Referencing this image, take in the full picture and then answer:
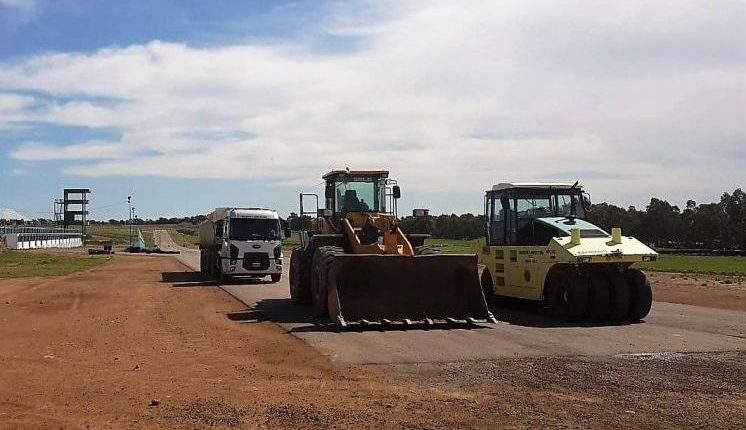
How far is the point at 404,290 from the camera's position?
50.3 feet

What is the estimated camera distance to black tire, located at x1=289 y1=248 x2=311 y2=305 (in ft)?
62.5

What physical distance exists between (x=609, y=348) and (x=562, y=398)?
4.04 m

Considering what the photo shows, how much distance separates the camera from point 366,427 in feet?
24.2

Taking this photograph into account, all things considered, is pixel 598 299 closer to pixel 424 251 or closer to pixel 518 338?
pixel 518 338

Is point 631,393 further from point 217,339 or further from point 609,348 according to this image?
point 217,339

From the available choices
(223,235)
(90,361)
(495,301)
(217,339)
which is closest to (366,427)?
(90,361)

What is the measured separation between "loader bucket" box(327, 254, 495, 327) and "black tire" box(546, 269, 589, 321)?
1762 millimetres

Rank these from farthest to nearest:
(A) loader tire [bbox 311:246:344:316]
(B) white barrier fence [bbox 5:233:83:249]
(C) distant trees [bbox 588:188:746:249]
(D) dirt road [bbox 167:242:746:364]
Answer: (C) distant trees [bbox 588:188:746:249] < (B) white barrier fence [bbox 5:233:83:249] < (A) loader tire [bbox 311:246:344:316] < (D) dirt road [bbox 167:242:746:364]

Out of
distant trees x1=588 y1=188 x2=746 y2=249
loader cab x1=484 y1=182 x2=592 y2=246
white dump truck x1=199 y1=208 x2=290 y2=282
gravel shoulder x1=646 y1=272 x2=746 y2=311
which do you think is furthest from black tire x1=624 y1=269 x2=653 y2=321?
Result: distant trees x1=588 y1=188 x2=746 y2=249

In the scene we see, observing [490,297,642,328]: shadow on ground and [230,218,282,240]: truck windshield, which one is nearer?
[490,297,642,328]: shadow on ground

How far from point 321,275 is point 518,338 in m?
4.68

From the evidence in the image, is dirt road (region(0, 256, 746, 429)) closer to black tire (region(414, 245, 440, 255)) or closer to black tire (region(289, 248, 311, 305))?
black tire (region(414, 245, 440, 255))

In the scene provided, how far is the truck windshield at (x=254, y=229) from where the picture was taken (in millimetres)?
30594

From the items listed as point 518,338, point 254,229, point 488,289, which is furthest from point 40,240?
point 518,338
